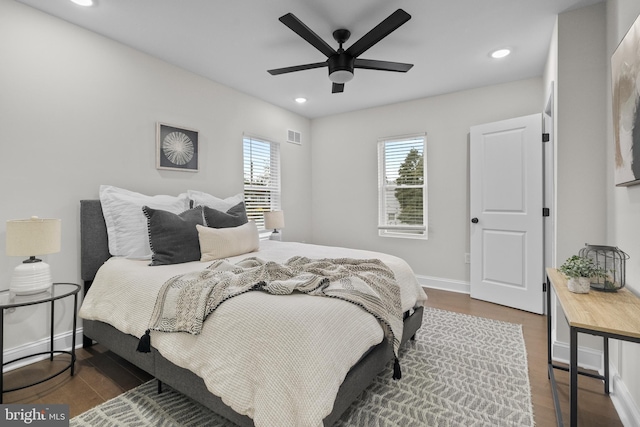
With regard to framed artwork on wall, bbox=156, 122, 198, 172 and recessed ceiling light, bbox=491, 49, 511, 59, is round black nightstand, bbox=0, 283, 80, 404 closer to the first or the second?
framed artwork on wall, bbox=156, 122, 198, 172

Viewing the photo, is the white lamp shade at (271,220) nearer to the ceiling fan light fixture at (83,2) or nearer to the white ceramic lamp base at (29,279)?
the white ceramic lamp base at (29,279)

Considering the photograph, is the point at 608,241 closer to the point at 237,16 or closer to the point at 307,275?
the point at 307,275

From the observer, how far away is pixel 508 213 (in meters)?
3.56

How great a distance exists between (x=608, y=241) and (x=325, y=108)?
12.1 ft

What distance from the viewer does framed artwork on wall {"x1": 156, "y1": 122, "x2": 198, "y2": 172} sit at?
10.3 feet

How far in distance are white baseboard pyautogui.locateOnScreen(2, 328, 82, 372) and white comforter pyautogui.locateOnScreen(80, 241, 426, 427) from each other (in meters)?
1.14

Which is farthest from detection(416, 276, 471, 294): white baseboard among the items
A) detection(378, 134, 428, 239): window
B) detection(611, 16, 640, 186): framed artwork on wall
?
detection(611, 16, 640, 186): framed artwork on wall

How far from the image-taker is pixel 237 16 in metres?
2.46

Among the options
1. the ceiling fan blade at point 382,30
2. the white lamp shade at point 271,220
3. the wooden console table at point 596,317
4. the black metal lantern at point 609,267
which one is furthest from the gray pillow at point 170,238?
the black metal lantern at point 609,267

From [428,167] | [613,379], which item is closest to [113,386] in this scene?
[613,379]

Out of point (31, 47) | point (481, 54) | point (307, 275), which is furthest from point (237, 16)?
point (481, 54)

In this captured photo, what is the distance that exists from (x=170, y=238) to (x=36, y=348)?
50.9 inches

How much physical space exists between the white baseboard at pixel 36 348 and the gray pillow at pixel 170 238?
3.31 ft

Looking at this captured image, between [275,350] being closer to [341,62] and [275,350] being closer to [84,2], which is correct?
[341,62]
